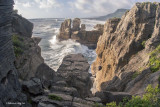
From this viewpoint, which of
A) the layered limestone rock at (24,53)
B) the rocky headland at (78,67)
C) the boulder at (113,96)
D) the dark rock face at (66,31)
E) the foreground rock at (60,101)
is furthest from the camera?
the dark rock face at (66,31)

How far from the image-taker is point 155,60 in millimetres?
9008

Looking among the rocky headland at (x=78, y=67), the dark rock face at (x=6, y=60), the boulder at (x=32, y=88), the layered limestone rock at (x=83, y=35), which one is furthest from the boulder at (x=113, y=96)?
the layered limestone rock at (x=83, y=35)

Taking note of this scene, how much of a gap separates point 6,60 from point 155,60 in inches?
324

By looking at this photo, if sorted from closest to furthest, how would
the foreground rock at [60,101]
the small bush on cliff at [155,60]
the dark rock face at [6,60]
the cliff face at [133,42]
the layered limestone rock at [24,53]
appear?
the dark rock face at [6,60]
the foreground rock at [60,101]
the layered limestone rock at [24,53]
the small bush on cliff at [155,60]
the cliff face at [133,42]

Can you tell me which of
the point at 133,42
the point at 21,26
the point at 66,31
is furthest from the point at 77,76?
the point at 66,31

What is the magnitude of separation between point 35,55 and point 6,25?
5.74m

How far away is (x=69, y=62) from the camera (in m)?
9.45

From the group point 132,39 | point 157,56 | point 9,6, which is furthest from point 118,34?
point 9,6

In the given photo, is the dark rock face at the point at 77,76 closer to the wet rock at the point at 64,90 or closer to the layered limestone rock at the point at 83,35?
the wet rock at the point at 64,90

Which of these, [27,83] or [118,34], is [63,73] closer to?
[27,83]

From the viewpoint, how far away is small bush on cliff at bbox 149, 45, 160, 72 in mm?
8602

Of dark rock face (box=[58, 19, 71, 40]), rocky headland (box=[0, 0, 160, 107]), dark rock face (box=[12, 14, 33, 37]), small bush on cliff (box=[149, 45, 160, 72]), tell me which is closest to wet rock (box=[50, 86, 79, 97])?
rocky headland (box=[0, 0, 160, 107])

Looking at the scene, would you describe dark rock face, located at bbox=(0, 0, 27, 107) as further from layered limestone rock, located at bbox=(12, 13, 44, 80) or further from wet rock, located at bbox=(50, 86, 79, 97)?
layered limestone rock, located at bbox=(12, 13, 44, 80)

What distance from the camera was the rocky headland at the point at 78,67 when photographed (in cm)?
505
